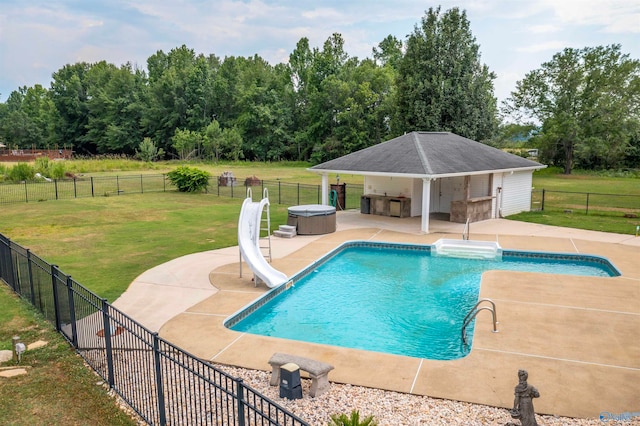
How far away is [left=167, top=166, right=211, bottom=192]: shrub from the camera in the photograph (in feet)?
96.8

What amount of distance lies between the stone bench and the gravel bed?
0.29 ft

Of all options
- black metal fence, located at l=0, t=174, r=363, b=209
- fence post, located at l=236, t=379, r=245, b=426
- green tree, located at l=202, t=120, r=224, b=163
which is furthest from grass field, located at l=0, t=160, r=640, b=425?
green tree, located at l=202, t=120, r=224, b=163

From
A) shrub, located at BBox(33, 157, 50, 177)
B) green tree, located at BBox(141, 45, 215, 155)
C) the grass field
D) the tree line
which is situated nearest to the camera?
the grass field

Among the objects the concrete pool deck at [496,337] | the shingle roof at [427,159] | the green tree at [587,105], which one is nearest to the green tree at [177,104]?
the green tree at [587,105]

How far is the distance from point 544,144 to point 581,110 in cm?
455

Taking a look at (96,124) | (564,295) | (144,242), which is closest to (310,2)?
(144,242)

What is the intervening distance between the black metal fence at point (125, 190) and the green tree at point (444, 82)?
10.5 m

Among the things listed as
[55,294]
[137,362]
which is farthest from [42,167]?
[137,362]

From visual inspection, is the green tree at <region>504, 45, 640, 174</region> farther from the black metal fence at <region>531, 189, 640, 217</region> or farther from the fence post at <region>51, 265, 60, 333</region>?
the fence post at <region>51, 265, 60, 333</region>

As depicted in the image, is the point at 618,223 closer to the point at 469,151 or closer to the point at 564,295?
the point at 469,151

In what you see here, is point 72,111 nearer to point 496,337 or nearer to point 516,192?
point 516,192

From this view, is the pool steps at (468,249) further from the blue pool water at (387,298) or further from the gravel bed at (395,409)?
the gravel bed at (395,409)

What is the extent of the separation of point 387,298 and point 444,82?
30.0 meters

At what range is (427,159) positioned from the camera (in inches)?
720
